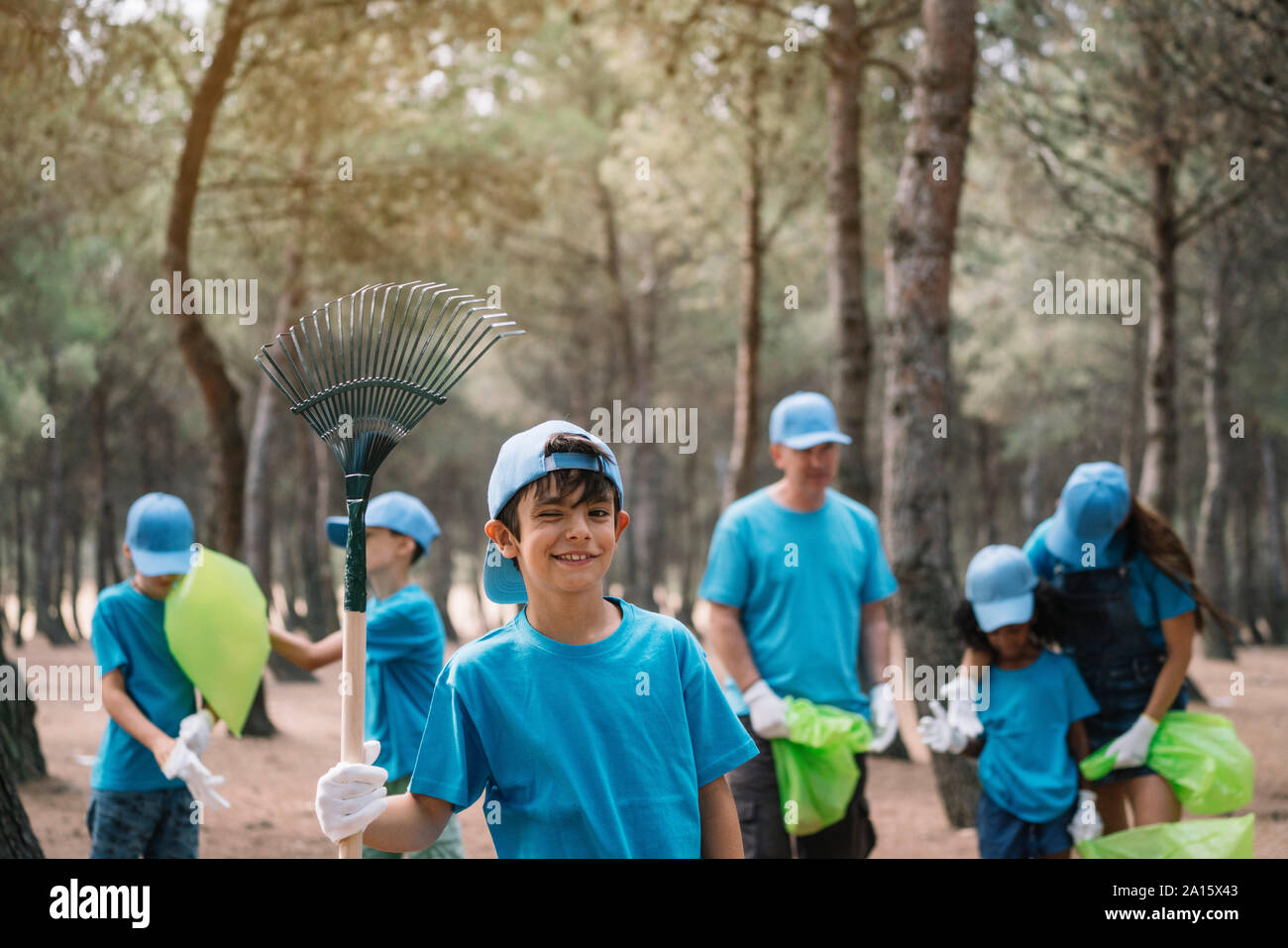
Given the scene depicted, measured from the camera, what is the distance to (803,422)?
4.56m

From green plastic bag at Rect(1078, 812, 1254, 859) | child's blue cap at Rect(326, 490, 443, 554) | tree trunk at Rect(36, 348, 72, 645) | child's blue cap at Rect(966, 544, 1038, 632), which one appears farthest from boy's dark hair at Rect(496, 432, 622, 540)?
tree trunk at Rect(36, 348, 72, 645)

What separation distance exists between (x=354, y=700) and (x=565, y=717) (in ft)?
1.32

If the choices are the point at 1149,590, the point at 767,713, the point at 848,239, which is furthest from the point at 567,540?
the point at 848,239

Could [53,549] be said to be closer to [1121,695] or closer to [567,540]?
[1121,695]

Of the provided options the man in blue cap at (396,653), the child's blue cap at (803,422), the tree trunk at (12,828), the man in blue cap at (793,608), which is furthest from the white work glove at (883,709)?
the tree trunk at (12,828)

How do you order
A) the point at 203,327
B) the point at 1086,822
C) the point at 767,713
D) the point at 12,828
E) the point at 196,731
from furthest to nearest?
the point at 203,327 → the point at 1086,822 → the point at 767,713 → the point at 196,731 → the point at 12,828

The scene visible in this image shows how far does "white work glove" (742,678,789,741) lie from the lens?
13.8ft

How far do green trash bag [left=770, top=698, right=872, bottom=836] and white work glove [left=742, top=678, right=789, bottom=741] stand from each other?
0.10 ft

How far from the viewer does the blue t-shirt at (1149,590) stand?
4438 millimetres

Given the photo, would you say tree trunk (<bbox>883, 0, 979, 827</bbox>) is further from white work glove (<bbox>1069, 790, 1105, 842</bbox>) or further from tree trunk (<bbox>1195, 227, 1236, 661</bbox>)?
tree trunk (<bbox>1195, 227, 1236, 661</bbox>)

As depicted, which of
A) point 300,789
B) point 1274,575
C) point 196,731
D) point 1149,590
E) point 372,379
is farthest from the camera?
point 1274,575

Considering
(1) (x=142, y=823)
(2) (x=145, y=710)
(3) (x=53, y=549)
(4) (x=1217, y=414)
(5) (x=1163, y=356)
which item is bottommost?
(1) (x=142, y=823)

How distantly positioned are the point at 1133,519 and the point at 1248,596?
1852 cm

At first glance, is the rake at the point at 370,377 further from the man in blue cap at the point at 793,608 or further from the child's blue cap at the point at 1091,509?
the child's blue cap at the point at 1091,509
